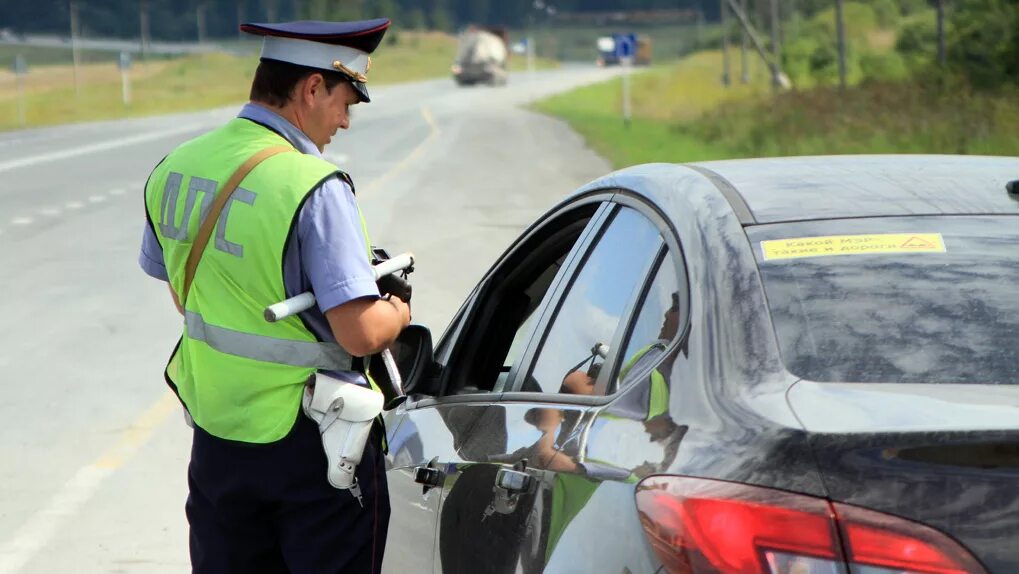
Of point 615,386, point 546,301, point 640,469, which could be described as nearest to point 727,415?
point 640,469

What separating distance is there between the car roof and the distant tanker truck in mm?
95575

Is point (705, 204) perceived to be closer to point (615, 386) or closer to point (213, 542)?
point (615, 386)

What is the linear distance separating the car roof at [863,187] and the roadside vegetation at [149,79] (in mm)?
50854

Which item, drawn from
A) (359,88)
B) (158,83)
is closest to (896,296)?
(359,88)

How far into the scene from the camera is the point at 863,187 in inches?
124

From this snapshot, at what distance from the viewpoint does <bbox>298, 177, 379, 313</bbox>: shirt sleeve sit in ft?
11.5

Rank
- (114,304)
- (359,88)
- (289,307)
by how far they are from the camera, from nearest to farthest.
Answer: (289,307)
(359,88)
(114,304)

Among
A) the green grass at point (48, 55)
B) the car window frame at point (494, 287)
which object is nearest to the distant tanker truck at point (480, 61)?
the green grass at point (48, 55)

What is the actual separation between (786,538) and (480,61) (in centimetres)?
9715

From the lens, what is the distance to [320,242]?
11.6 ft

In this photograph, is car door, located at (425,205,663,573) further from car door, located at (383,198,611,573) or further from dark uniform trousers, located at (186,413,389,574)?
dark uniform trousers, located at (186,413,389,574)

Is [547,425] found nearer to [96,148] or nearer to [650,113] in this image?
[96,148]

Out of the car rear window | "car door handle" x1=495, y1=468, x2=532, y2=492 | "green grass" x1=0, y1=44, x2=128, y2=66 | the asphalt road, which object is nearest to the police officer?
"car door handle" x1=495, y1=468, x2=532, y2=492

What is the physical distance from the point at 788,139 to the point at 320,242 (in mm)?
27152
